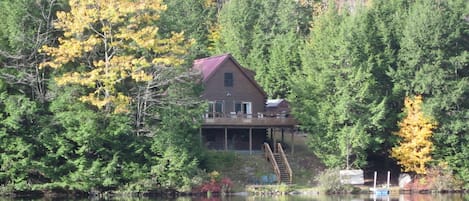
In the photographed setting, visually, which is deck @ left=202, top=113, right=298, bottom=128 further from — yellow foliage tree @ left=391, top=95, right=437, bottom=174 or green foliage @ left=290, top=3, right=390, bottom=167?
yellow foliage tree @ left=391, top=95, right=437, bottom=174

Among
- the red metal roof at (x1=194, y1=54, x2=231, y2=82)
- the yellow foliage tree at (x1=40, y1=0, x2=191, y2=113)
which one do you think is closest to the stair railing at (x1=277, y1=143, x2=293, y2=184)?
the red metal roof at (x1=194, y1=54, x2=231, y2=82)

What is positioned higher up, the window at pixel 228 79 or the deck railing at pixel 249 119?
the window at pixel 228 79

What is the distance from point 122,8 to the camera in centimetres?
5028

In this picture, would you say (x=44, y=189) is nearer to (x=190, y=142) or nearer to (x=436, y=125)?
(x=190, y=142)

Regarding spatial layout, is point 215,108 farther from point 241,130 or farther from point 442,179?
point 442,179

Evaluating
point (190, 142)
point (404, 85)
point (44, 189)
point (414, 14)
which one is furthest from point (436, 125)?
point (44, 189)

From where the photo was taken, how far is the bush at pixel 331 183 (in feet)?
171

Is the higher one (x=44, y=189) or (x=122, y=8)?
(x=122, y=8)

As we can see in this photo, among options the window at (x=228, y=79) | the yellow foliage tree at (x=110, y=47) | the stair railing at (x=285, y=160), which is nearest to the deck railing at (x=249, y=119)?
the stair railing at (x=285, y=160)

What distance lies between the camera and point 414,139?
55219mm

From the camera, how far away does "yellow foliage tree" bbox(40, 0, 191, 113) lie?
50.1m

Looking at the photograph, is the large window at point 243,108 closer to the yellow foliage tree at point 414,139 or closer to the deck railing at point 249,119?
the deck railing at point 249,119

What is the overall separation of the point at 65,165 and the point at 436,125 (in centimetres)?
2357

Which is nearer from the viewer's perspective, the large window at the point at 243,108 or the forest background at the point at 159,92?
the forest background at the point at 159,92
